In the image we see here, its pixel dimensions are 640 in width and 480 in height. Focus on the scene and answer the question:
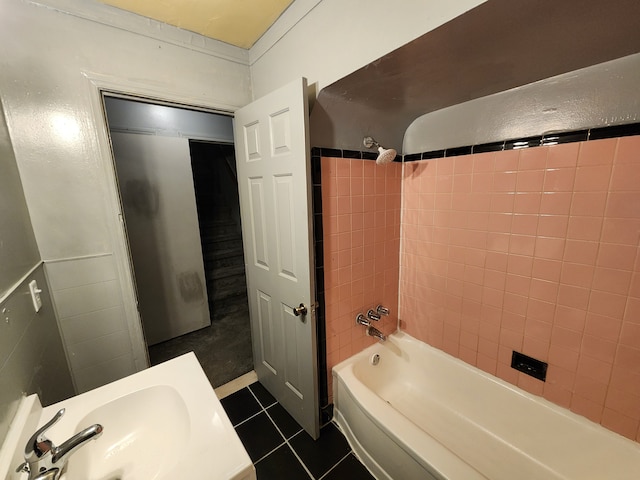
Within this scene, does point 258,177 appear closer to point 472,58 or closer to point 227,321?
point 472,58

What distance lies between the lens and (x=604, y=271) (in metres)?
0.99

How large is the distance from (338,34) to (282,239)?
0.96 m

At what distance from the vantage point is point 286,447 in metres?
1.36

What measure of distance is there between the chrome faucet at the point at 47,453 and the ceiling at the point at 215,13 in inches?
63.8

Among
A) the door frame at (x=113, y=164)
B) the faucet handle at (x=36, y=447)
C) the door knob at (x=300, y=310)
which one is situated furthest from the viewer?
the door knob at (x=300, y=310)

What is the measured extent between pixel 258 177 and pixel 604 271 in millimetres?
1676

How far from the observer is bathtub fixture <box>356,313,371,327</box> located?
1.52m

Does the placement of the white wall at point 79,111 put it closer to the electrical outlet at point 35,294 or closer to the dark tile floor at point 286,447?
the electrical outlet at point 35,294

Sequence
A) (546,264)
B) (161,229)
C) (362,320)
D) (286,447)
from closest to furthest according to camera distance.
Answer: (546,264) → (286,447) → (362,320) → (161,229)

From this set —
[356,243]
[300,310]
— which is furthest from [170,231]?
[356,243]

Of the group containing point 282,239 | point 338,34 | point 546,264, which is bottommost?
point 546,264

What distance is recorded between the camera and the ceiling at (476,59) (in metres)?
0.69

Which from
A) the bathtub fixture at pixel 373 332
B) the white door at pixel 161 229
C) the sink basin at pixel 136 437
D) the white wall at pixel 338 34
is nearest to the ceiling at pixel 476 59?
the white wall at pixel 338 34

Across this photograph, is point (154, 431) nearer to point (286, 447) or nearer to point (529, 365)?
point (286, 447)
